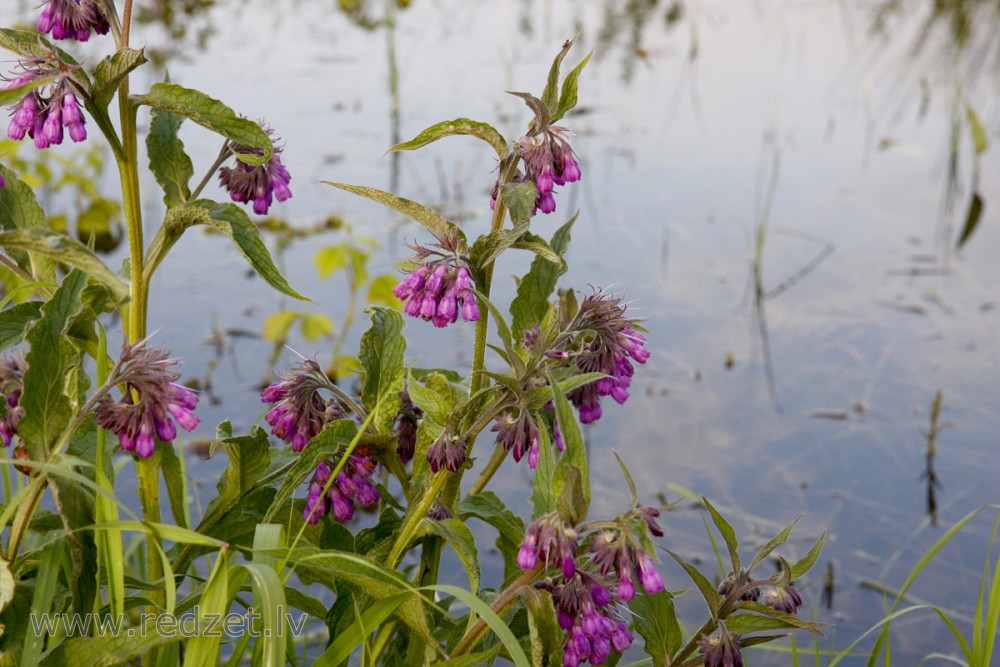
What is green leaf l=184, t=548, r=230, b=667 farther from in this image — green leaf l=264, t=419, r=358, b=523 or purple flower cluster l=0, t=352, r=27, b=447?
purple flower cluster l=0, t=352, r=27, b=447

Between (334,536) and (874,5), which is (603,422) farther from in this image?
(874,5)

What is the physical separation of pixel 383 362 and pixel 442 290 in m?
0.31

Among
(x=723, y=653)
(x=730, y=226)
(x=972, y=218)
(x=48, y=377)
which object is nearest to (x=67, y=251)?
(x=48, y=377)

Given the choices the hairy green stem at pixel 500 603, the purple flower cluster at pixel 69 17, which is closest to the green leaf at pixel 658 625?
the hairy green stem at pixel 500 603

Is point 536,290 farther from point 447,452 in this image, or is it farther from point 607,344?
Result: point 447,452

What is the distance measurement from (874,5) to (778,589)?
9.40m

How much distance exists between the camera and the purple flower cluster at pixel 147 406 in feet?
5.93

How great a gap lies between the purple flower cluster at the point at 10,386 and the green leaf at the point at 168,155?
0.48m

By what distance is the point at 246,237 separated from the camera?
6.73 feet

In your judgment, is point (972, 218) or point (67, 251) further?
point (972, 218)

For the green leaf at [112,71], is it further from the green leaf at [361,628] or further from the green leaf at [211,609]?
the green leaf at [361,628]

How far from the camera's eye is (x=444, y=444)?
1.89 meters

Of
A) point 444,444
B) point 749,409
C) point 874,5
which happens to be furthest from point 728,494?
point 874,5

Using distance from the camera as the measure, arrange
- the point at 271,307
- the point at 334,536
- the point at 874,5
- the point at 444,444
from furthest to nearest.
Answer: the point at 874,5
the point at 271,307
the point at 334,536
the point at 444,444
